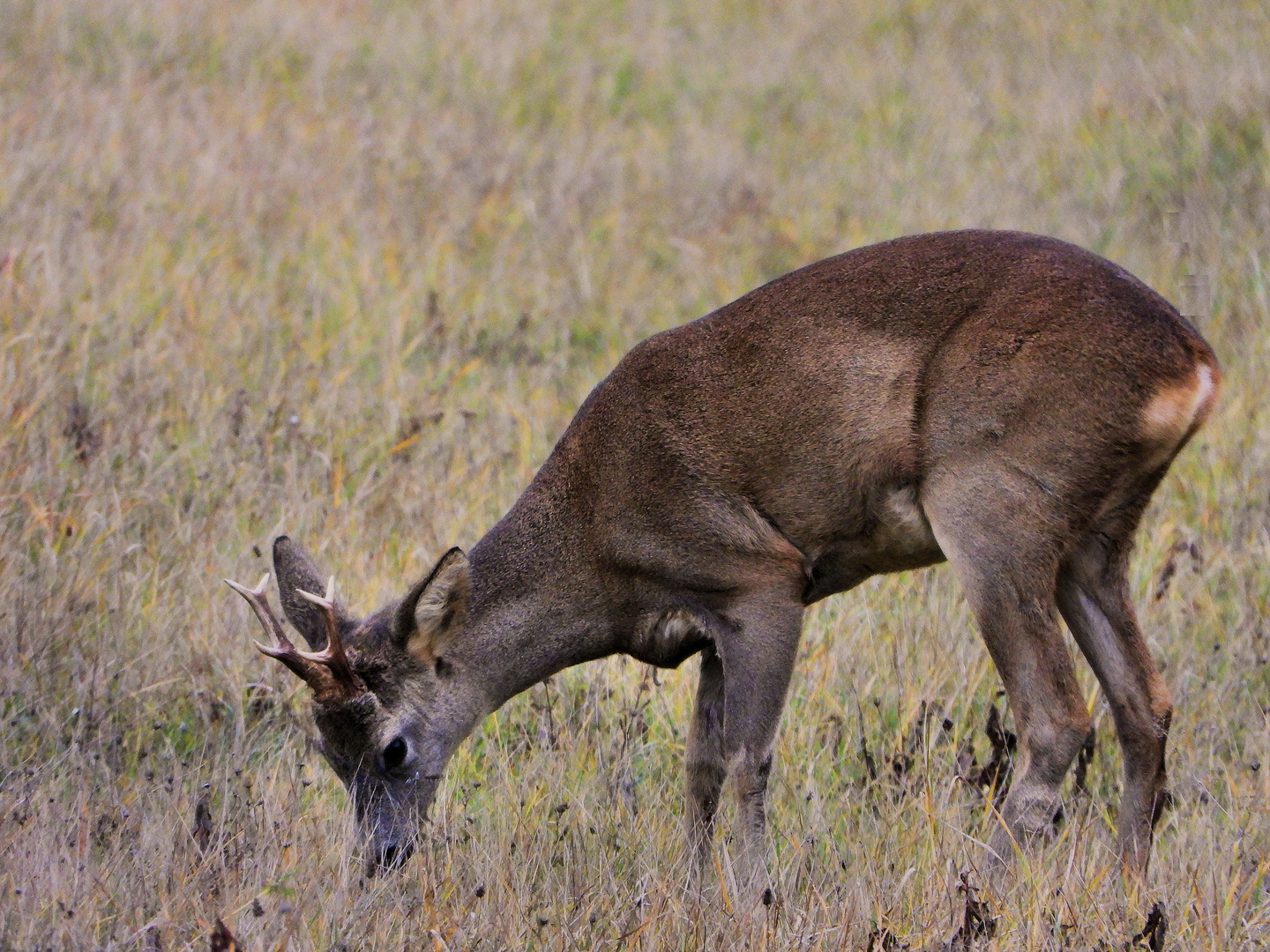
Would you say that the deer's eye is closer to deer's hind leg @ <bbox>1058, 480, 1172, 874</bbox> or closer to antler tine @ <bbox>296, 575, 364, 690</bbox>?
antler tine @ <bbox>296, 575, 364, 690</bbox>

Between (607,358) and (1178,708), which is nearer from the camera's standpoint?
(1178,708)

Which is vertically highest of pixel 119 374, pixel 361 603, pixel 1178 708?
pixel 119 374

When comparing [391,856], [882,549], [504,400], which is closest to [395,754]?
[391,856]

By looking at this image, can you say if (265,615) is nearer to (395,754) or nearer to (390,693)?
(390,693)

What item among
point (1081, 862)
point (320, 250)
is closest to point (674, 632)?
point (1081, 862)

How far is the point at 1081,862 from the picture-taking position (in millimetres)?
4430

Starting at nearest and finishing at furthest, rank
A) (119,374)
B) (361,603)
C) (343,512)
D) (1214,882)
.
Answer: (1214,882), (361,603), (343,512), (119,374)

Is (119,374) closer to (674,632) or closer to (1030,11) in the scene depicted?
(674,632)

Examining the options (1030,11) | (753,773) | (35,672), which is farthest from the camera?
(1030,11)

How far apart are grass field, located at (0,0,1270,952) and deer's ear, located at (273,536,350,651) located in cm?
44

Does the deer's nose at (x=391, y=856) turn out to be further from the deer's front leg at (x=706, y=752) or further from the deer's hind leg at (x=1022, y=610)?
the deer's hind leg at (x=1022, y=610)

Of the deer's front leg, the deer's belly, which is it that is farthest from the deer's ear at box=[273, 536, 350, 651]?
the deer's belly

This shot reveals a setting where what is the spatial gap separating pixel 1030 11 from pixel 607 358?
742 cm

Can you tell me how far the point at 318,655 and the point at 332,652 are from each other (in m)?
0.05
